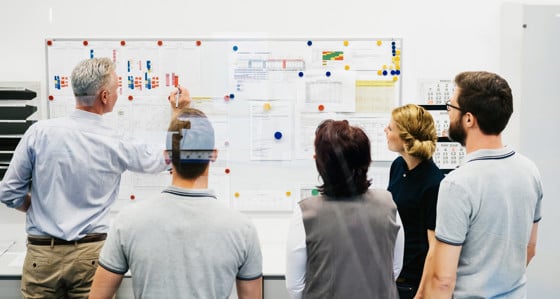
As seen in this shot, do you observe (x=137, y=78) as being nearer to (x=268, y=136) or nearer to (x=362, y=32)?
(x=268, y=136)

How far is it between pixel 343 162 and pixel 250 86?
1.20m

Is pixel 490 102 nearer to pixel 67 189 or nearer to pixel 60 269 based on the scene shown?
pixel 67 189

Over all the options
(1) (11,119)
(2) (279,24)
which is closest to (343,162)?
(2) (279,24)

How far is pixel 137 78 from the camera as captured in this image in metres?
2.39

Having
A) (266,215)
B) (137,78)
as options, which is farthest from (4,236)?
(266,215)

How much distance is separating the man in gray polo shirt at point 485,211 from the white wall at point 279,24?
40.0 inches

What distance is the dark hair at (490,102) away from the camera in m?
1.38

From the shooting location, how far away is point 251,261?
1265mm

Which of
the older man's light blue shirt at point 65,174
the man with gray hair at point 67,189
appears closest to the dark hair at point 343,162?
the man with gray hair at point 67,189

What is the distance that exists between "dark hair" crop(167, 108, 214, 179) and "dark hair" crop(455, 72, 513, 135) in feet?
2.65

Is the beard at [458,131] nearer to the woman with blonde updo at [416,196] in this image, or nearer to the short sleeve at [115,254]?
the woman with blonde updo at [416,196]

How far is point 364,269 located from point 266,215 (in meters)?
1.19

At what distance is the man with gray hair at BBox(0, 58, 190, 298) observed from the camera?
1.69 meters

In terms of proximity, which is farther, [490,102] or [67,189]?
[67,189]
